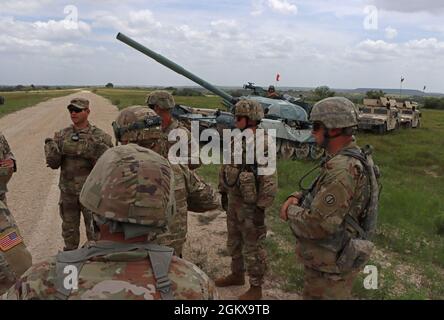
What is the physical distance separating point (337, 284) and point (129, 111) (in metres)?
1.92

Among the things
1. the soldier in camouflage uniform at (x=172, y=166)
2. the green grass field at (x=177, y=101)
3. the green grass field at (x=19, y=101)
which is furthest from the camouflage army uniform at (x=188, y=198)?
the green grass field at (x=177, y=101)

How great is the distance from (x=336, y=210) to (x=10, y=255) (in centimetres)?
187

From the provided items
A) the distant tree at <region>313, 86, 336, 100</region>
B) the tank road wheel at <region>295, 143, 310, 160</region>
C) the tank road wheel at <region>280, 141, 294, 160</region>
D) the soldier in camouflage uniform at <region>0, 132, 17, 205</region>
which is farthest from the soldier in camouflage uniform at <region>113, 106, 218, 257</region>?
the distant tree at <region>313, 86, 336, 100</region>

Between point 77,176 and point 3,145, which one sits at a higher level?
point 3,145

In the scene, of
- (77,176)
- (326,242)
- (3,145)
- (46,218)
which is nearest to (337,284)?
(326,242)

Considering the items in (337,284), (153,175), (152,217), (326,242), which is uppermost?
(153,175)

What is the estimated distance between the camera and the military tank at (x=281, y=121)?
12905 mm

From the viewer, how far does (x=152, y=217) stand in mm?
1755

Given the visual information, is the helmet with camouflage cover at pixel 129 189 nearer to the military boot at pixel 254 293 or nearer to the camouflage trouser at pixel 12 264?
the camouflage trouser at pixel 12 264

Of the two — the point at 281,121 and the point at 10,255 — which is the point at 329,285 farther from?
the point at 281,121

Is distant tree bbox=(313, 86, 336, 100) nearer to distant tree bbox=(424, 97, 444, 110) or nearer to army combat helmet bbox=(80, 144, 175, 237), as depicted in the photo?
distant tree bbox=(424, 97, 444, 110)
